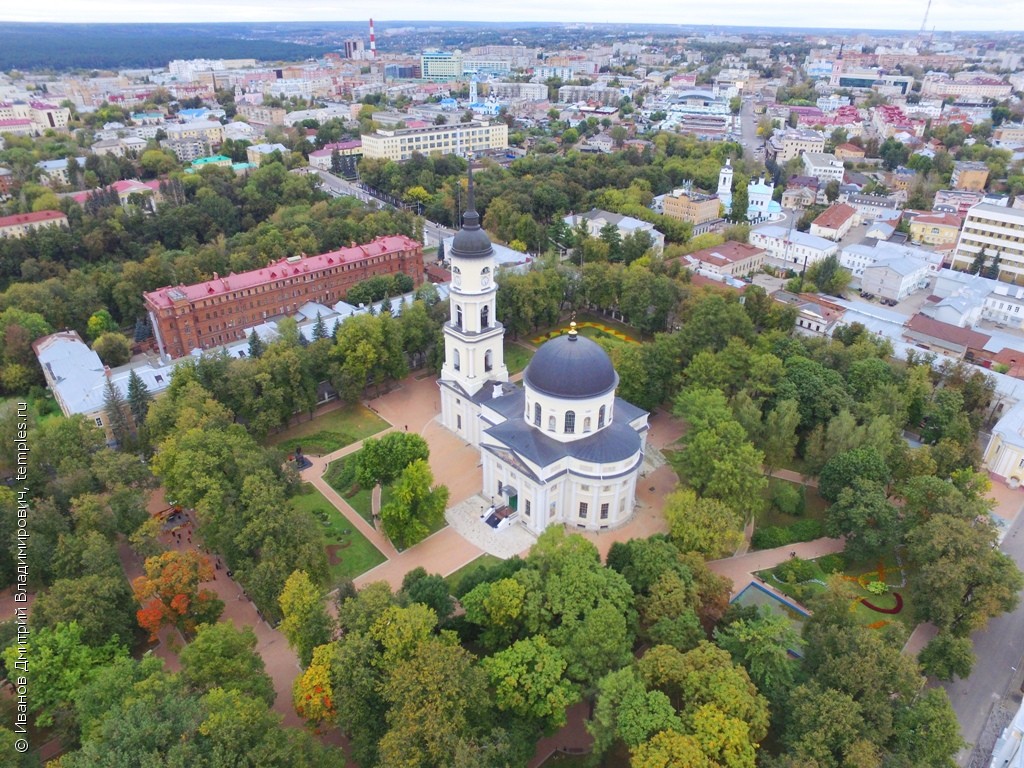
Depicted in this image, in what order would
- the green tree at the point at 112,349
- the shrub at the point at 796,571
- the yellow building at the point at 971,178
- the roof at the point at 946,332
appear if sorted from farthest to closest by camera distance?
1. the yellow building at the point at 971,178
2. the roof at the point at 946,332
3. the green tree at the point at 112,349
4. the shrub at the point at 796,571

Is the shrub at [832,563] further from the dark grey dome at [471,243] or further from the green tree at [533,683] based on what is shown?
the dark grey dome at [471,243]

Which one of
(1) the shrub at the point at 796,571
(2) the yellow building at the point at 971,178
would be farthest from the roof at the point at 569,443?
(2) the yellow building at the point at 971,178

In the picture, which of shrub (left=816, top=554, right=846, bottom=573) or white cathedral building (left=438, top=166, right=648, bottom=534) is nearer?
shrub (left=816, top=554, right=846, bottom=573)

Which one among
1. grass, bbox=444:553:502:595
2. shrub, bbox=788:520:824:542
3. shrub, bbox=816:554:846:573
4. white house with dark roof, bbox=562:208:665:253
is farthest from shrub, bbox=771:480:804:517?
white house with dark roof, bbox=562:208:665:253

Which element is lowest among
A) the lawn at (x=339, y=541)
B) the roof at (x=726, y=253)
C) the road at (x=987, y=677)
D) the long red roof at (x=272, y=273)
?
the lawn at (x=339, y=541)

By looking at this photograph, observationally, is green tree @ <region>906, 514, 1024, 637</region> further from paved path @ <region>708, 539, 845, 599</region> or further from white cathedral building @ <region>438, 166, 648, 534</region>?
white cathedral building @ <region>438, 166, 648, 534</region>

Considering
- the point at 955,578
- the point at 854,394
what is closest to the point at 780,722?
the point at 955,578
